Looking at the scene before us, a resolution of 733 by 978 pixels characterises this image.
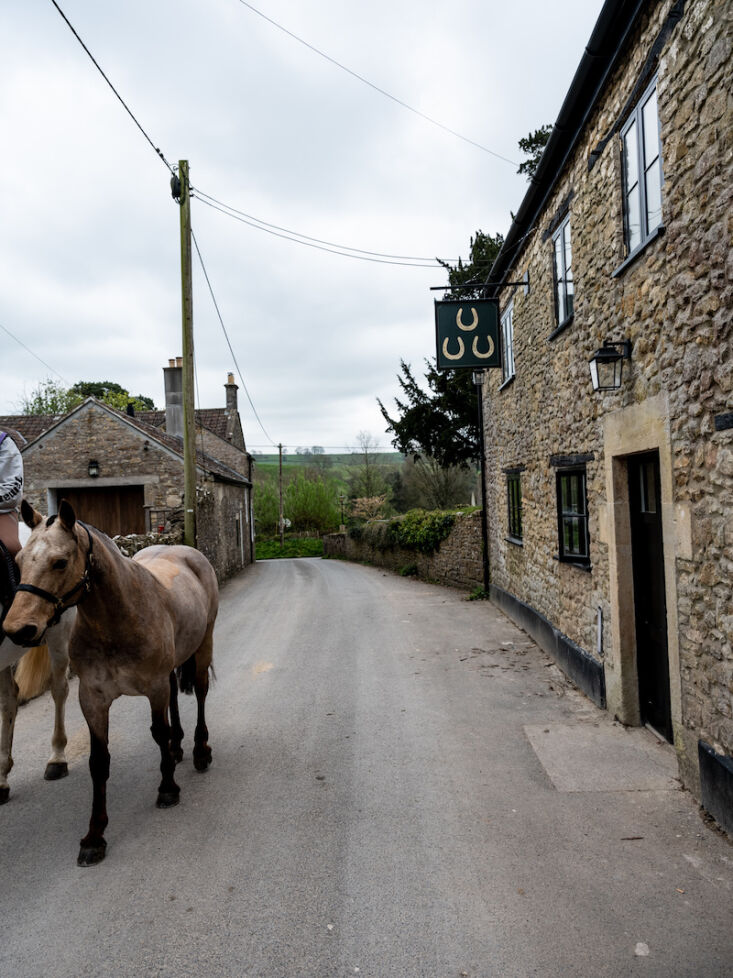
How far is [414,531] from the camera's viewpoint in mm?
19875

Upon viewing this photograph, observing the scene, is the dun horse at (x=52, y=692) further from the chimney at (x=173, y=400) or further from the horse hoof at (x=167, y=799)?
the chimney at (x=173, y=400)

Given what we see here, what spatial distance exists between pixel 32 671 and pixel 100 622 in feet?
6.64

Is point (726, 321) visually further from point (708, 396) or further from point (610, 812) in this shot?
point (610, 812)

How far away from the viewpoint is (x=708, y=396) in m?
3.93

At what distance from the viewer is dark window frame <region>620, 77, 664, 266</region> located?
481cm

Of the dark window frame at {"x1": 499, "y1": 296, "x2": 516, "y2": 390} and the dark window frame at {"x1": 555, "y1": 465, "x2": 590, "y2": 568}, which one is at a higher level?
the dark window frame at {"x1": 499, "y1": 296, "x2": 516, "y2": 390}

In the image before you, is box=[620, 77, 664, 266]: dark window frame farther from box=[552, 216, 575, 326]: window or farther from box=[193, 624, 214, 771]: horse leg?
box=[193, 624, 214, 771]: horse leg

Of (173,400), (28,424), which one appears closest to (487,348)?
(173,400)

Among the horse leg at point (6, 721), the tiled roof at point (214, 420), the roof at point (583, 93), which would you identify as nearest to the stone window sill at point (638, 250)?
the roof at point (583, 93)

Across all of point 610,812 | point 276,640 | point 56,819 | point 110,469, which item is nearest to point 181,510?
point 110,469

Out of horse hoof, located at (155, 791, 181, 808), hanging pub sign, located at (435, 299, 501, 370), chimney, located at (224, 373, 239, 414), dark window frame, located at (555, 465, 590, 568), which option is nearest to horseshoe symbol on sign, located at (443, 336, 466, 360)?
hanging pub sign, located at (435, 299, 501, 370)

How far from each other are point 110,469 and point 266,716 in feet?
41.5

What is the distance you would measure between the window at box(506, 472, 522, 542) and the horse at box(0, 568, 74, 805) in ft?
24.8

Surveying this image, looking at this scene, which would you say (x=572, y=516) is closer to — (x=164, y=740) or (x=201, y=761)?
(x=201, y=761)
